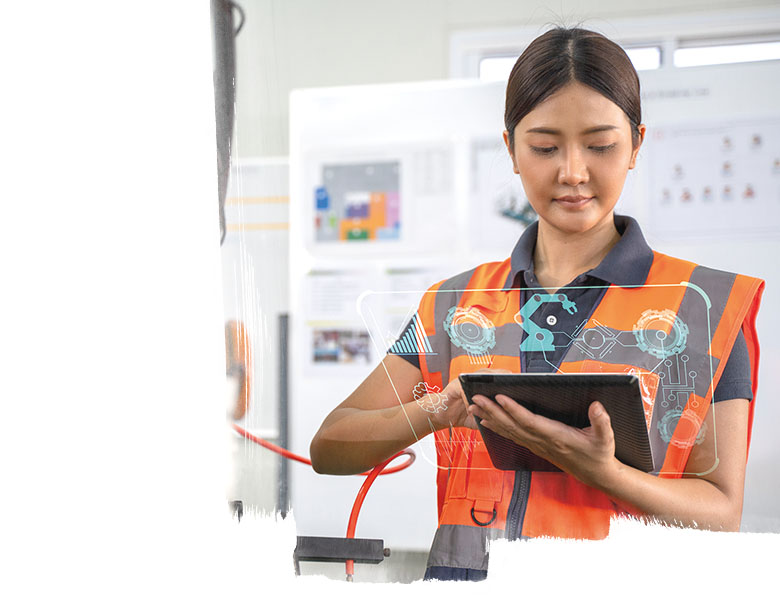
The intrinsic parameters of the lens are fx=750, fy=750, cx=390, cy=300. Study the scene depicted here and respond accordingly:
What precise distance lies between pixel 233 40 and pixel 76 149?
279mm

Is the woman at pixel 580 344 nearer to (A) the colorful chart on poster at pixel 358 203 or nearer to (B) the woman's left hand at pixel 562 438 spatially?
(B) the woman's left hand at pixel 562 438

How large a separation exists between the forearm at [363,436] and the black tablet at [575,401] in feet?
0.36

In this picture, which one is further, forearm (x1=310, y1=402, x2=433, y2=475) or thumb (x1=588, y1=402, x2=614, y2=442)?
forearm (x1=310, y1=402, x2=433, y2=475)

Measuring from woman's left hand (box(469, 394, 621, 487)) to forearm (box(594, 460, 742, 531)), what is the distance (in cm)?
2

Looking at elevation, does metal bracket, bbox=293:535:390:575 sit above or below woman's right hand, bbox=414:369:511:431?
below

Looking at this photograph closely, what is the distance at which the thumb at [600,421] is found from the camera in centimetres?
93

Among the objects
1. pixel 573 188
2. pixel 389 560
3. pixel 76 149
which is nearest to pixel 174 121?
pixel 76 149

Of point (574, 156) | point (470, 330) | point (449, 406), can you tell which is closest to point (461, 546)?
point (449, 406)

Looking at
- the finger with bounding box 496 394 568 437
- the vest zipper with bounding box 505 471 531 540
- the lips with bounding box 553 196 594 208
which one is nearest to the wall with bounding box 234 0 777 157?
the lips with bounding box 553 196 594 208

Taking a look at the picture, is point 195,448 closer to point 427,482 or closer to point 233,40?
point 427,482

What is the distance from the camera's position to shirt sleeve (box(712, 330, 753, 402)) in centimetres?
97

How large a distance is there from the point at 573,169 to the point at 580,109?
76 millimetres

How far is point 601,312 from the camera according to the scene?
980 mm

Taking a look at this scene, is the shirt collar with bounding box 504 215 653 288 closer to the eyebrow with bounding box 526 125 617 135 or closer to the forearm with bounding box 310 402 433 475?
the eyebrow with bounding box 526 125 617 135
